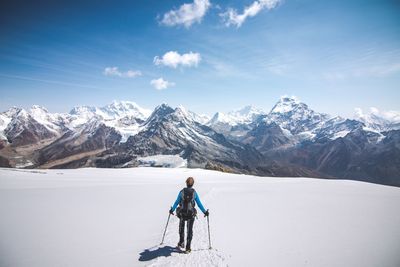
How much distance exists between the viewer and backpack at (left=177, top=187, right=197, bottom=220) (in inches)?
398

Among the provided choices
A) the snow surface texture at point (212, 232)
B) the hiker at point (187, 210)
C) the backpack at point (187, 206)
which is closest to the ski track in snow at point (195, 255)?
the snow surface texture at point (212, 232)

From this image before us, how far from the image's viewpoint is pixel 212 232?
40.0ft

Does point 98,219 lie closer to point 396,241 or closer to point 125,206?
point 125,206

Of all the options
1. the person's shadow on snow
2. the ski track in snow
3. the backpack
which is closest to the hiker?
the backpack

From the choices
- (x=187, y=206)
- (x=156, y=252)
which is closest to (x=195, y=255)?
(x=156, y=252)

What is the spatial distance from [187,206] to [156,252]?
2.02m

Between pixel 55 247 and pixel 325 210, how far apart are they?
13.6 m

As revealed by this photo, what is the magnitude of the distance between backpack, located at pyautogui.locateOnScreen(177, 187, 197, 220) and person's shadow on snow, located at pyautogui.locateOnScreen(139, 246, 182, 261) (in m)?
1.31

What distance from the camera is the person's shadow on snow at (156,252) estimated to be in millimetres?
9191

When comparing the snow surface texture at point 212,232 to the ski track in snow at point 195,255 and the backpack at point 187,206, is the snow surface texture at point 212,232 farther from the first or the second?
the backpack at point 187,206

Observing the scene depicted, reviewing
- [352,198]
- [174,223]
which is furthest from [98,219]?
[352,198]

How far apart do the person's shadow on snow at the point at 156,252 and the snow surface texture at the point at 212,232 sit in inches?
1.4

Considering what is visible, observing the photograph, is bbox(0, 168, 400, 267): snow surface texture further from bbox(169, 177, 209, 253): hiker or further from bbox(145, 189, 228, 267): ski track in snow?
bbox(169, 177, 209, 253): hiker

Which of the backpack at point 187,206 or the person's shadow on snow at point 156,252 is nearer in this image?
the person's shadow on snow at point 156,252
